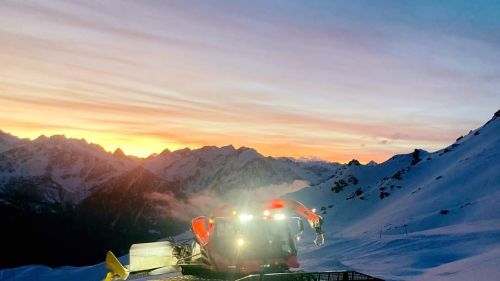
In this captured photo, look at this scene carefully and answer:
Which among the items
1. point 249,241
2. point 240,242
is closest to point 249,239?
point 249,241

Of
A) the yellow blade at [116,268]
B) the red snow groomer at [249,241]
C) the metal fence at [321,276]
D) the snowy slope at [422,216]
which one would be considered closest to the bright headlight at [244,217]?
the red snow groomer at [249,241]

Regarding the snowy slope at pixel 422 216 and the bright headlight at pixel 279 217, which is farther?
the snowy slope at pixel 422 216

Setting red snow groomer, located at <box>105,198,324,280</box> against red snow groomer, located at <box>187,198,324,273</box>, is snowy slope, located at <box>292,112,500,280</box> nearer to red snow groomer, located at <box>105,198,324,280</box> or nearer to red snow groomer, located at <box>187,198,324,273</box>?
red snow groomer, located at <box>105,198,324,280</box>

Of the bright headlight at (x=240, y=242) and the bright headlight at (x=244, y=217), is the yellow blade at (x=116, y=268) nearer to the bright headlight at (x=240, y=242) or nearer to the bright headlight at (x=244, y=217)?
the bright headlight at (x=240, y=242)

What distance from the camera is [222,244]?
44.9 ft

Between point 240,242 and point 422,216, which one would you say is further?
point 422,216

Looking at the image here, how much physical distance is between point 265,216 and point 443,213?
74.0 metres

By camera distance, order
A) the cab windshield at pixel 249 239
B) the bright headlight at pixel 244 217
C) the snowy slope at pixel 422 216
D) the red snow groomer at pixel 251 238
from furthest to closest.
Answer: the snowy slope at pixel 422 216
the bright headlight at pixel 244 217
the cab windshield at pixel 249 239
the red snow groomer at pixel 251 238

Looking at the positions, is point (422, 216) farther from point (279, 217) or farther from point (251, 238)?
point (251, 238)

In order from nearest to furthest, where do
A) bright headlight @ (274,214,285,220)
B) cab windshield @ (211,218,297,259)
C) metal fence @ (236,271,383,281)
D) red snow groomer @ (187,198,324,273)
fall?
metal fence @ (236,271,383,281) → red snow groomer @ (187,198,324,273) → cab windshield @ (211,218,297,259) → bright headlight @ (274,214,285,220)

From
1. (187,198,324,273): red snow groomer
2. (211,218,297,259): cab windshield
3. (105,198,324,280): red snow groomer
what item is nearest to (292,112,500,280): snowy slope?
(105,198,324,280): red snow groomer

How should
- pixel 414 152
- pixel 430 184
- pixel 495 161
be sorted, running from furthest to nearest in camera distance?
1. pixel 414 152
2. pixel 430 184
3. pixel 495 161

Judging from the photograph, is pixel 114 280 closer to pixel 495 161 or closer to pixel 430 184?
pixel 495 161

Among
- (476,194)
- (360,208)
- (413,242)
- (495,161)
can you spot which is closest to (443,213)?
(476,194)
